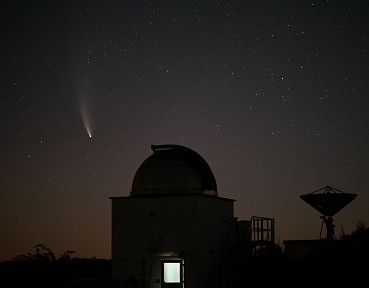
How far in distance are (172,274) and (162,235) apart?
1.77 metres

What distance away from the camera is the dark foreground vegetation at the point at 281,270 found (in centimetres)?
2748

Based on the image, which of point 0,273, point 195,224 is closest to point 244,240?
point 195,224

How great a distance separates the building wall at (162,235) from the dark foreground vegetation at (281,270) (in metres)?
1.57

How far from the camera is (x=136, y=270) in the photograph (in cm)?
3105

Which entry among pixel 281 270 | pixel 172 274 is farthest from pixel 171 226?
pixel 281 270

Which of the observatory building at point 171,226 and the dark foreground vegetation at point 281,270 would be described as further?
the observatory building at point 171,226

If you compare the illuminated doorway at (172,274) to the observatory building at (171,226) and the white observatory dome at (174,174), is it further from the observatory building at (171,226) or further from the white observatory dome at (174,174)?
the white observatory dome at (174,174)

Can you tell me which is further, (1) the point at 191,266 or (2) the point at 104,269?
(2) the point at 104,269

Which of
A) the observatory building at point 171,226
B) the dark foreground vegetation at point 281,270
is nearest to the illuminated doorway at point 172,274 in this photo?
the observatory building at point 171,226

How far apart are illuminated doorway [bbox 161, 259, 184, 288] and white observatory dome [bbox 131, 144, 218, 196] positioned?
10.3 feet

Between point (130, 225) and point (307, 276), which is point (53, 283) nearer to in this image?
point (130, 225)

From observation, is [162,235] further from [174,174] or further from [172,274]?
[174,174]

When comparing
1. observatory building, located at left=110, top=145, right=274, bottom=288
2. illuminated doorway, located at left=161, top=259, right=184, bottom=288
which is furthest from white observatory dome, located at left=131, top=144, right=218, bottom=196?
illuminated doorway, located at left=161, top=259, right=184, bottom=288

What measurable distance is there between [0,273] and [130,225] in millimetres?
7030
